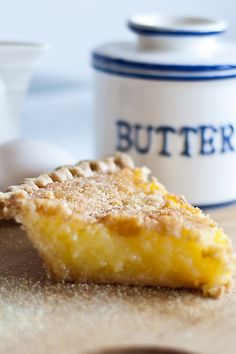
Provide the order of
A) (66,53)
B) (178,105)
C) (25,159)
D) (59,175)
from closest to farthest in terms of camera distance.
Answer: (59,175), (25,159), (178,105), (66,53)

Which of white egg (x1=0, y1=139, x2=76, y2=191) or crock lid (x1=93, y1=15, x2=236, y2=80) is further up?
crock lid (x1=93, y1=15, x2=236, y2=80)

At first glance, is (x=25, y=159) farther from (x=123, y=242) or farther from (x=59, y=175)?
(x=123, y=242)

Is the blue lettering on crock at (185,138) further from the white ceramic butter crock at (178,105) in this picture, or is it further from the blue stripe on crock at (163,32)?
the blue stripe on crock at (163,32)

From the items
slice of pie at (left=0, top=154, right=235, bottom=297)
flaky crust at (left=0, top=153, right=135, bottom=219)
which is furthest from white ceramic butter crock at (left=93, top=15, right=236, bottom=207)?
slice of pie at (left=0, top=154, right=235, bottom=297)

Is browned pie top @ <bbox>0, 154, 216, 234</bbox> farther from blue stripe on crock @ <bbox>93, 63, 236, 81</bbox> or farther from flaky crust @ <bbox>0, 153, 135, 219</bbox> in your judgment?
blue stripe on crock @ <bbox>93, 63, 236, 81</bbox>

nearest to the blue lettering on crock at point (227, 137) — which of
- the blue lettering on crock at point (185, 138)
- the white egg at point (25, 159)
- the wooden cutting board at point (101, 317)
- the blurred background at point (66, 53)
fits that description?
the blue lettering on crock at point (185, 138)

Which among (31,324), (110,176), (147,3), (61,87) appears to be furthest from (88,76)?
(31,324)

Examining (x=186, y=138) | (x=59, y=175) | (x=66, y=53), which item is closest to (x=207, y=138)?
(x=186, y=138)
